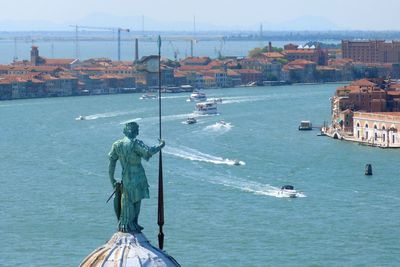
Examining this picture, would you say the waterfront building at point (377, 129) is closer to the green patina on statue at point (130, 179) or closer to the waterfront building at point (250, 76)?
the waterfront building at point (250, 76)

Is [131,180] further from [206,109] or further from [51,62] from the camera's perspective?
[51,62]

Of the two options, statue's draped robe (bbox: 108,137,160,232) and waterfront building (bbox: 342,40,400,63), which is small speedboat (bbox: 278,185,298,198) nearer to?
statue's draped robe (bbox: 108,137,160,232)

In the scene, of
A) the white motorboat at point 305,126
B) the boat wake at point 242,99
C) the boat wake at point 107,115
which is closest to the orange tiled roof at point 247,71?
the boat wake at point 242,99

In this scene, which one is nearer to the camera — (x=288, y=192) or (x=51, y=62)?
(x=288, y=192)

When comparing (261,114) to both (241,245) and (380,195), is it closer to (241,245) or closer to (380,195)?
(380,195)

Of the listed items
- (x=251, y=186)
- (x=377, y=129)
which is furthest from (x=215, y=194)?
(x=377, y=129)

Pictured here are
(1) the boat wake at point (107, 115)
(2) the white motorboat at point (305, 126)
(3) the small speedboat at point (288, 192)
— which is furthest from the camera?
(1) the boat wake at point (107, 115)
